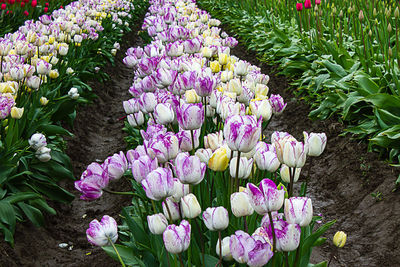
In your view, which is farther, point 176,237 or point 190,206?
point 190,206

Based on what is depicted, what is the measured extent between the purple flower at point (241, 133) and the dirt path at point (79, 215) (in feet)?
5.03

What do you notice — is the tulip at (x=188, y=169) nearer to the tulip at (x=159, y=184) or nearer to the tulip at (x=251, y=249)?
the tulip at (x=159, y=184)

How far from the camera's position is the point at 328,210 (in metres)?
3.43

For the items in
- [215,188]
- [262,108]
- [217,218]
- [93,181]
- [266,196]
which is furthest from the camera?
[215,188]

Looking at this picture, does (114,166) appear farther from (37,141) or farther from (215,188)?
(37,141)

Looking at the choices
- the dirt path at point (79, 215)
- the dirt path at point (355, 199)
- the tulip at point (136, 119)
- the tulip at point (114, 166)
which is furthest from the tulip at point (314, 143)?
the dirt path at point (79, 215)

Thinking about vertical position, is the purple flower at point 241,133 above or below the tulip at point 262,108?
above

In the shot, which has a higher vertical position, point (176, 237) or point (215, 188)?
point (176, 237)

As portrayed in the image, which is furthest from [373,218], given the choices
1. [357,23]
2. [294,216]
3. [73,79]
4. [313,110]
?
[73,79]

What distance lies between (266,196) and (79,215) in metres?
2.73

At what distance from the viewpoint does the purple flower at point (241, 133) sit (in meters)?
1.34

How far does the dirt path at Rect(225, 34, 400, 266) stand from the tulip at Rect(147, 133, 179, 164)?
1529mm

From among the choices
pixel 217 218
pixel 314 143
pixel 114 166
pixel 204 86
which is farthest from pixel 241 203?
pixel 204 86

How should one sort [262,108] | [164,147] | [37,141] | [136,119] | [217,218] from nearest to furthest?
[217,218], [164,147], [262,108], [136,119], [37,141]
